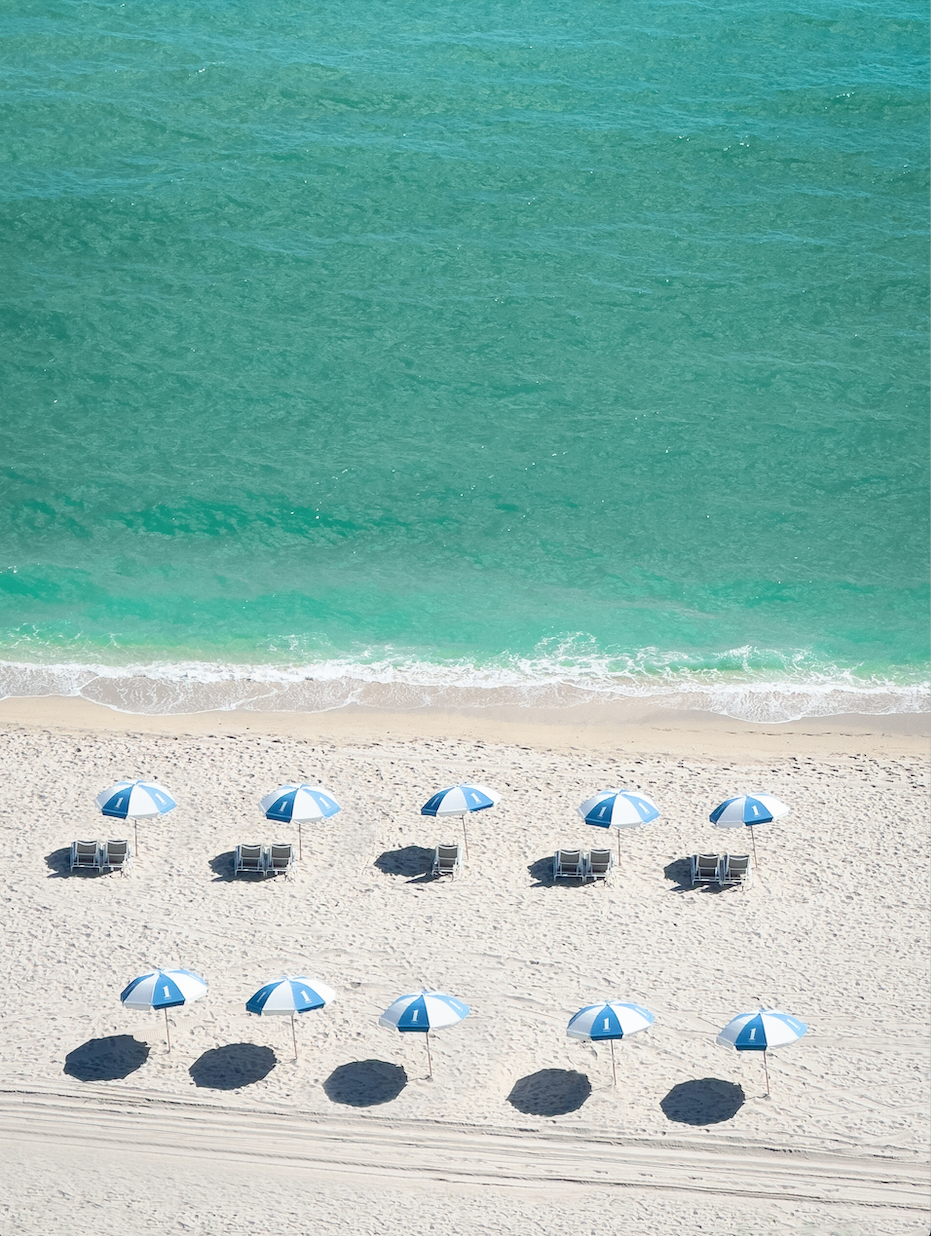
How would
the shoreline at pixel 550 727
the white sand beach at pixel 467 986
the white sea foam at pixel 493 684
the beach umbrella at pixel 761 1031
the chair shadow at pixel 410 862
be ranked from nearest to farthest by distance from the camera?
the white sand beach at pixel 467 986 → the beach umbrella at pixel 761 1031 → the chair shadow at pixel 410 862 → the shoreline at pixel 550 727 → the white sea foam at pixel 493 684

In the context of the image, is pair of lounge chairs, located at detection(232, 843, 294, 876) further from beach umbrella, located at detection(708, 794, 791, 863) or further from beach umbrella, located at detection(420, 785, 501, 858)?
beach umbrella, located at detection(708, 794, 791, 863)

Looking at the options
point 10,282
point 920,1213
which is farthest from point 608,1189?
point 10,282

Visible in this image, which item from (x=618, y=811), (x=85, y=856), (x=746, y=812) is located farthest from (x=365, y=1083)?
(x=746, y=812)

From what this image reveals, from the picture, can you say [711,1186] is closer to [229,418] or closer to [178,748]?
[178,748]

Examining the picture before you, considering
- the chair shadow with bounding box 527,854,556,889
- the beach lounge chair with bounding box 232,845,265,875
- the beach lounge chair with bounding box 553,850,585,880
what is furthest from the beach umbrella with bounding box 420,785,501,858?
the beach lounge chair with bounding box 232,845,265,875

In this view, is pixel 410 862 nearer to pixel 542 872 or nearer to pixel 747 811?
pixel 542 872

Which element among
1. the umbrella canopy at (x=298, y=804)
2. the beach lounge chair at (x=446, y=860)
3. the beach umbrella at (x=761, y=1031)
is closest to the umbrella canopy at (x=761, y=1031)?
the beach umbrella at (x=761, y=1031)

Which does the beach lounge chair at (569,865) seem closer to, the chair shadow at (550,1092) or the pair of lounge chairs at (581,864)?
the pair of lounge chairs at (581,864)
